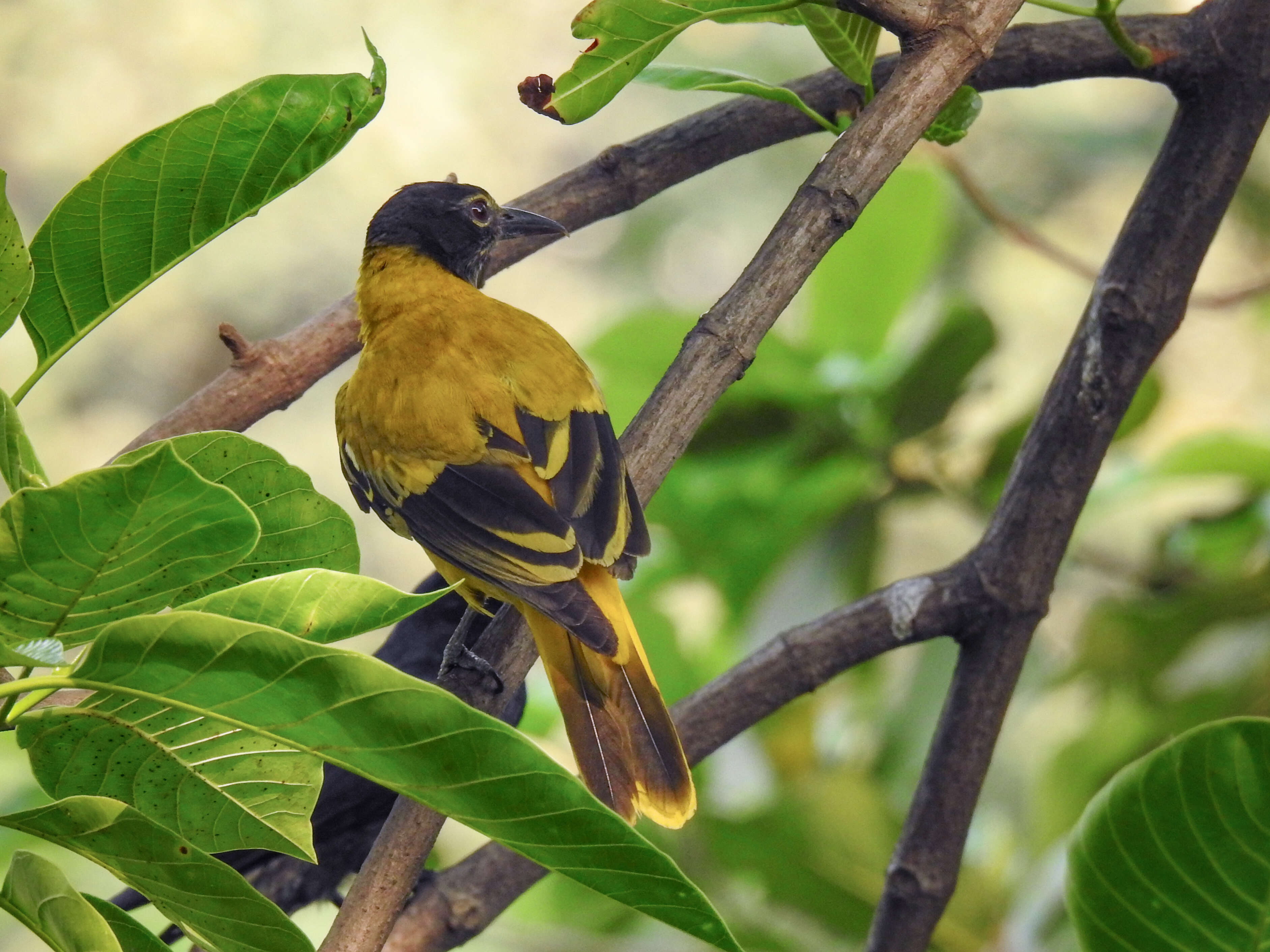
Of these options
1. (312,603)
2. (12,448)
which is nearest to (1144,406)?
(312,603)

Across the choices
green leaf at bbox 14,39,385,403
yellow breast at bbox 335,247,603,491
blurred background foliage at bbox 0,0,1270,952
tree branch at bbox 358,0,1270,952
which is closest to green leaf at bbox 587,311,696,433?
blurred background foliage at bbox 0,0,1270,952

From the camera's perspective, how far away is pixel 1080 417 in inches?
71.7

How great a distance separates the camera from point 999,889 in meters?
2.62

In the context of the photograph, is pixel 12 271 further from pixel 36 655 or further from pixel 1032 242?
pixel 1032 242

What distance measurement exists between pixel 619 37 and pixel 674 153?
452 millimetres

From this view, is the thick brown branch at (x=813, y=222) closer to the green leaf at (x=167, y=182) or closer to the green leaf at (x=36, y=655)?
the green leaf at (x=167, y=182)

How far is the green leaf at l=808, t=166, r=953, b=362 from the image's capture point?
8.79 feet

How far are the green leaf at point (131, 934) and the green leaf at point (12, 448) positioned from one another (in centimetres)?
39

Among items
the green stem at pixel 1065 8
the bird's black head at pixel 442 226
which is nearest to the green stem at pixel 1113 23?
the green stem at pixel 1065 8

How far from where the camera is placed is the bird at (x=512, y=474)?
179 cm

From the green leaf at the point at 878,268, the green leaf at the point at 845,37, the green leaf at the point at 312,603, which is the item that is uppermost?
the green leaf at the point at 878,268

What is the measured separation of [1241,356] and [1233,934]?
7.41 metres

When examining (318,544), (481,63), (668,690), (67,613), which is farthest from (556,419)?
(481,63)

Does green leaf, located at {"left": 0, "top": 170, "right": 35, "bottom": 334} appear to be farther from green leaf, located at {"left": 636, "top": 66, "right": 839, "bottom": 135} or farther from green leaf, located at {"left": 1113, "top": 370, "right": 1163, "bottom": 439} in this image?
green leaf, located at {"left": 1113, "top": 370, "right": 1163, "bottom": 439}
